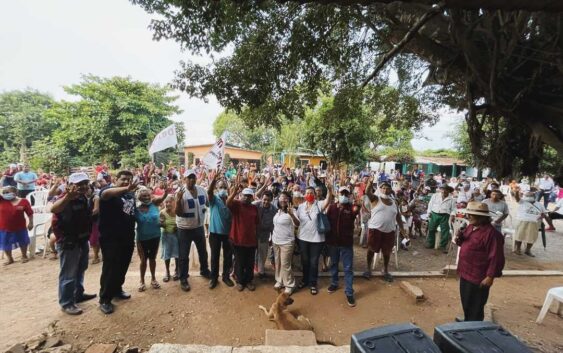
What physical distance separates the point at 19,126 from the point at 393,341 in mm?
36984

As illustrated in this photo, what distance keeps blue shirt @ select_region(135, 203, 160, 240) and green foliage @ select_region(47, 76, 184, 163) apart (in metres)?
19.1

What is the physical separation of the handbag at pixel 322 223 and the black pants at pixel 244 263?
4.14 ft

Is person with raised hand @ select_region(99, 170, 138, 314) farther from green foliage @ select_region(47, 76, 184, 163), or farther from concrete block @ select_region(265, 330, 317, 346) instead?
green foliage @ select_region(47, 76, 184, 163)

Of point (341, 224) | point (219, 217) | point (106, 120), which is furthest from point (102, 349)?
point (106, 120)

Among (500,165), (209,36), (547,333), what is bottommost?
(547,333)

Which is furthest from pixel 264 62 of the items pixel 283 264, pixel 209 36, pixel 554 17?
pixel 554 17

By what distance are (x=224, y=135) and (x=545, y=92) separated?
624 cm

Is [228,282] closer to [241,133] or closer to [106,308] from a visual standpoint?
[106,308]

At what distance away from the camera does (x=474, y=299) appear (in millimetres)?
3738

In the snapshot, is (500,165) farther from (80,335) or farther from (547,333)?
(80,335)

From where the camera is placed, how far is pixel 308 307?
4715 mm

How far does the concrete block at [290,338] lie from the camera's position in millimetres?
3340

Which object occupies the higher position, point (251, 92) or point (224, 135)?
point (251, 92)

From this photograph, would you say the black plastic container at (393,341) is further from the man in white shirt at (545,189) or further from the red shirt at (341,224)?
the man in white shirt at (545,189)
